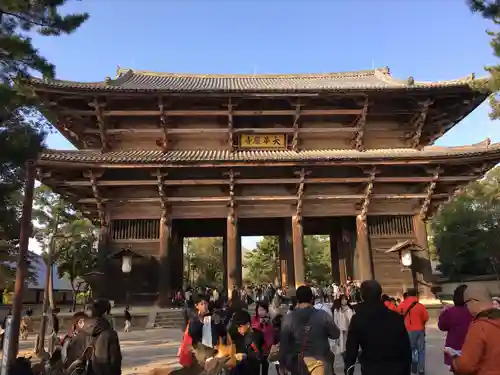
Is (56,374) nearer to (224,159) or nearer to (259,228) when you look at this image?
(224,159)

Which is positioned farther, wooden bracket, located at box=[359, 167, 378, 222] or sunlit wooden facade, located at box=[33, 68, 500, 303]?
wooden bracket, located at box=[359, 167, 378, 222]

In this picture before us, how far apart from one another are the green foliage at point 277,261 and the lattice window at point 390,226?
28.2 m

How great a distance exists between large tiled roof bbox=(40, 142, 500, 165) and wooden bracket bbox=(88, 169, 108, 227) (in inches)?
26.8

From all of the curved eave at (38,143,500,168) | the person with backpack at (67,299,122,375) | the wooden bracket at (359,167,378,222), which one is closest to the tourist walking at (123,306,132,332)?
the curved eave at (38,143,500,168)

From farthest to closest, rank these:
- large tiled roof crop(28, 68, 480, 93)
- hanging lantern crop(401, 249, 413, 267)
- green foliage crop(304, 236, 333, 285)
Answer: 1. green foliage crop(304, 236, 333, 285)
2. large tiled roof crop(28, 68, 480, 93)
3. hanging lantern crop(401, 249, 413, 267)

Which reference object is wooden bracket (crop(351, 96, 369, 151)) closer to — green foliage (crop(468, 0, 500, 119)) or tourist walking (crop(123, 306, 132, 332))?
green foliage (crop(468, 0, 500, 119))

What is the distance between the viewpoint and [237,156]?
53.6 feet

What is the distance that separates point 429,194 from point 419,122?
10.5ft

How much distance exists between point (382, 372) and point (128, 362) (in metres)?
7.77

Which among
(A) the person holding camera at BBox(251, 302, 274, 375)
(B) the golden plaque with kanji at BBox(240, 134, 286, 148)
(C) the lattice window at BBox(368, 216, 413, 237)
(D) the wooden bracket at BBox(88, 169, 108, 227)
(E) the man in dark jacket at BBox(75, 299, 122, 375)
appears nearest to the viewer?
(E) the man in dark jacket at BBox(75, 299, 122, 375)

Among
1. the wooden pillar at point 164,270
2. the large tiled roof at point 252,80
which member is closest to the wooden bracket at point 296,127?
the large tiled roof at point 252,80

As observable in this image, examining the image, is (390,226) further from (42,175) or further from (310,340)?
(310,340)

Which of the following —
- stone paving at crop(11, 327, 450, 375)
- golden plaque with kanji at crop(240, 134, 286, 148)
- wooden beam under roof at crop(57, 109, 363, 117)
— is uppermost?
wooden beam under roof at crop(57, 109, 363, 117)

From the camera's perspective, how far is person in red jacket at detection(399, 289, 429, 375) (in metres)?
7.40
